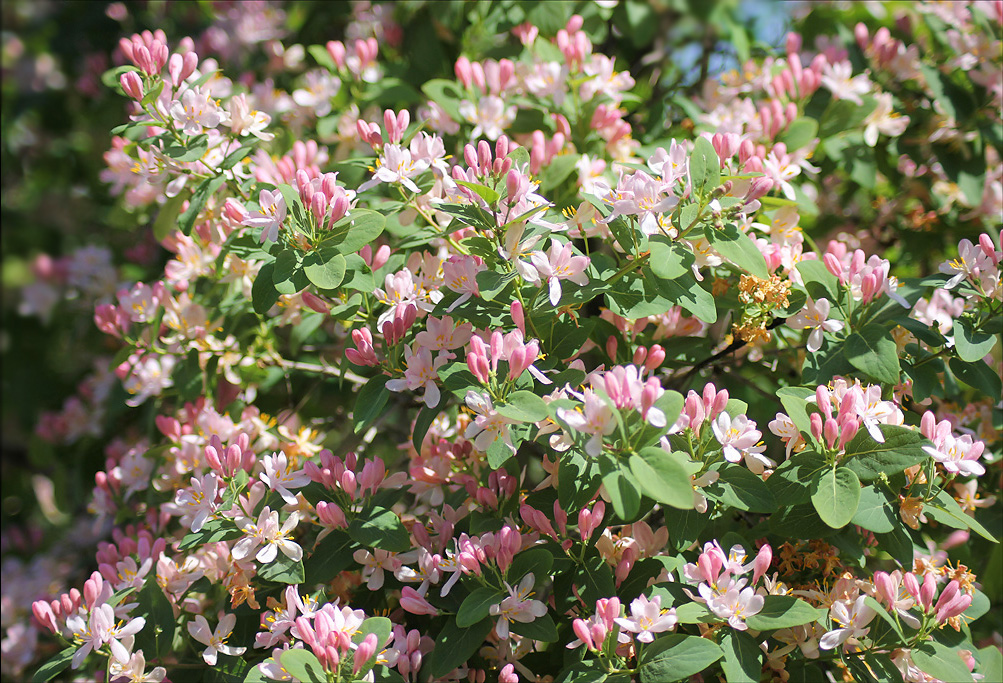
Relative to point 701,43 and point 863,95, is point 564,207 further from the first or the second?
point 701,43

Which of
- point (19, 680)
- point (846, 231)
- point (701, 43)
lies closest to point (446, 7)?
point (701, 43)

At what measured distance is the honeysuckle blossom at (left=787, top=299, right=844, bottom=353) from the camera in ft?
4.32

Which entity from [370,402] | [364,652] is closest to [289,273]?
[370,402]

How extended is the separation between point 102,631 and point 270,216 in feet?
2.46

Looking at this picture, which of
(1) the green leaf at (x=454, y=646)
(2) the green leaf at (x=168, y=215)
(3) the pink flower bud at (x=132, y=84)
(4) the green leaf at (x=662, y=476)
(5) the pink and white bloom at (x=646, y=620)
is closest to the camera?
(4) the green leaf at (x=662, y=476)

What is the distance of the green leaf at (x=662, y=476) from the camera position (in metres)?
0.94

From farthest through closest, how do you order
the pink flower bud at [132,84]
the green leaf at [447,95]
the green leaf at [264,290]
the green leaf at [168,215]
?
the green leaf at [447,95]
the green leaf at [168,215]
the pink flower bud at [132,84]
the green leaf at [264,290]

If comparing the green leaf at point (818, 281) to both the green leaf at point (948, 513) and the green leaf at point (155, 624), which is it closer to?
the green leaf at point (948, 513)

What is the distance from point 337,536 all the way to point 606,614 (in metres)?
0.51

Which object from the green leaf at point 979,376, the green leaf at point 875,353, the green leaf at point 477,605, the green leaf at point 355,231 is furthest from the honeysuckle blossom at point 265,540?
the green leaf at point 979,376

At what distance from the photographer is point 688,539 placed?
118 cm

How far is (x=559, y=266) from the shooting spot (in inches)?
46.4

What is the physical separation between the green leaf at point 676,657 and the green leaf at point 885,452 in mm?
352

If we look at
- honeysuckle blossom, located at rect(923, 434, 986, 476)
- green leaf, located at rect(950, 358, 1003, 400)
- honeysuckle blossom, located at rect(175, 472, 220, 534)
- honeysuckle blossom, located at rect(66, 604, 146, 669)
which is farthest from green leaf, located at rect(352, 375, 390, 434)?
green leaf, located at rect(950, 358, 1003, 400)
